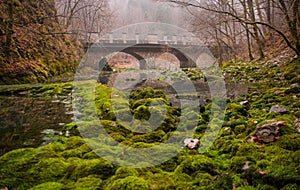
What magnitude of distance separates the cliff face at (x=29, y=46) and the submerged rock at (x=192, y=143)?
898 cm

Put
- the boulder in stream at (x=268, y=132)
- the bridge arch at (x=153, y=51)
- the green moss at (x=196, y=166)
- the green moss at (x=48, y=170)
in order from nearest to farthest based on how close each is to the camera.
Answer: the green moss at (x=48, y=170)
the green moss at (x=196, y=166)
the boulder in stream at (x=268, y=132)
the bridge arch at (x=153, y=51)

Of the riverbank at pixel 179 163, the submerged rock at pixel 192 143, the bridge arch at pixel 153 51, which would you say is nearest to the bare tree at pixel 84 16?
the bridge arch at pixel 153 51

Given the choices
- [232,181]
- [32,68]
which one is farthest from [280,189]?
[32,68]

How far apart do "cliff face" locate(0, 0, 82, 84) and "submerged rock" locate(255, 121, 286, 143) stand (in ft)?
32.1

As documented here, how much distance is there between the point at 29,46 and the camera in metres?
13.8

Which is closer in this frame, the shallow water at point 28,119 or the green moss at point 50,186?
the green moss at point 50,186

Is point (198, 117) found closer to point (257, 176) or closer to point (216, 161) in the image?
point (216, 161)

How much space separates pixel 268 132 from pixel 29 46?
45.5ft

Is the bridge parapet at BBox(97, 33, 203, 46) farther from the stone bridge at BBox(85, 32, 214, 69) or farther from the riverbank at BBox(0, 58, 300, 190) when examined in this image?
the riverbank at BBox(0, 58, 300, 190)

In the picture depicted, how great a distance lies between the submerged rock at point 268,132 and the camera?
3.19 metres

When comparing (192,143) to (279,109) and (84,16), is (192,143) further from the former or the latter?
(84,16)

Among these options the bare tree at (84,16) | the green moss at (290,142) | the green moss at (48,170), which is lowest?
the green moss at (48,170)

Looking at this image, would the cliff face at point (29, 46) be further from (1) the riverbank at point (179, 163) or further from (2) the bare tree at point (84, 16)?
(1) the riverbank at point (179, 163)

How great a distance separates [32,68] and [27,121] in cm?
860
